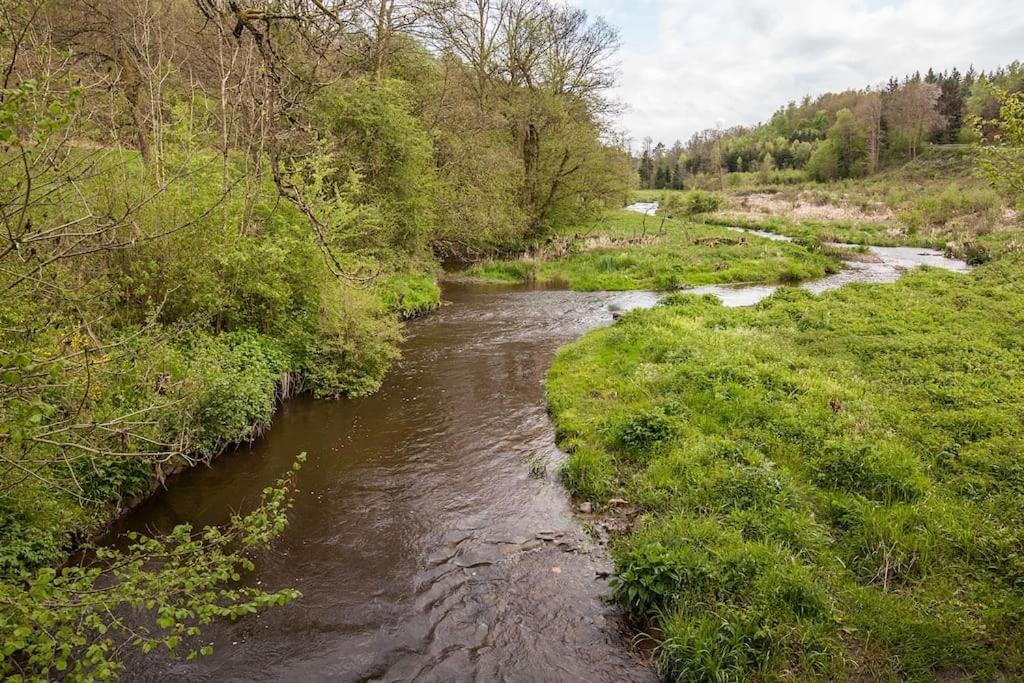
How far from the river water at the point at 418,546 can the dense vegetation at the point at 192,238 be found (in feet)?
1.89

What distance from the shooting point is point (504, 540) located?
23.7ft

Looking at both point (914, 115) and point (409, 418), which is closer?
point (409, 418)

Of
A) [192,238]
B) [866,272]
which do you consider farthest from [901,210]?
[192,238]

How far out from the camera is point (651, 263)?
26938mm

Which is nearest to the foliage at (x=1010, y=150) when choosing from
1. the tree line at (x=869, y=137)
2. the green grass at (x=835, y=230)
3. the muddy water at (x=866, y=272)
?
the muddy water at (x=866, y=272)

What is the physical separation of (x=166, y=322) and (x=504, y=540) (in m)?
7.69

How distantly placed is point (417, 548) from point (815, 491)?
17.1 ft

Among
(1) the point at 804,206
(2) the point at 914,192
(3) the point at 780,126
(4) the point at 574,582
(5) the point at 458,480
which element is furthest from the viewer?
(3) the point at 780,126

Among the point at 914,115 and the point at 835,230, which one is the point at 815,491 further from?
the point at 914,115

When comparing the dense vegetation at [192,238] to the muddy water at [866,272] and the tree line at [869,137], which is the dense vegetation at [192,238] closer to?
the muddy water at [866,272]

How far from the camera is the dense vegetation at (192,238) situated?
358cm

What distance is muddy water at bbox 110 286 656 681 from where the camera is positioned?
5371 mm

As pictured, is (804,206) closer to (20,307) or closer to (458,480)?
(458,480)

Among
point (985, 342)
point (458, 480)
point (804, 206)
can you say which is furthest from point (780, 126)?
point (458, 480)
